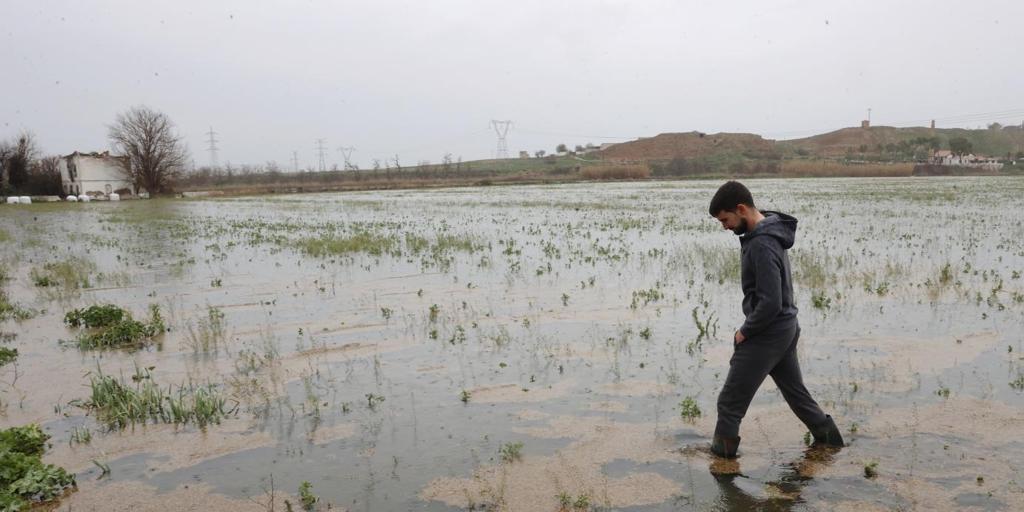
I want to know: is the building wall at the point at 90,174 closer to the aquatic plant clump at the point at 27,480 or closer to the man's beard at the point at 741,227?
the aquatic plant clump at the point at 27,480

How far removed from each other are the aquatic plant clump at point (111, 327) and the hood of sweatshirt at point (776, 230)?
360 inches

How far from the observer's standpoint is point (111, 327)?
10.5m

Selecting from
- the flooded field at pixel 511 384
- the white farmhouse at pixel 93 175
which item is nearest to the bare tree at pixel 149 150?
the white farmhouse at pixel 93 175

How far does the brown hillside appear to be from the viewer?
15112 centimetres

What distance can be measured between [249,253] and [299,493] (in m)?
17.2

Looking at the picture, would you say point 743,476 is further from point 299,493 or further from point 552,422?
point 299,493

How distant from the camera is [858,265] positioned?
15445 mm

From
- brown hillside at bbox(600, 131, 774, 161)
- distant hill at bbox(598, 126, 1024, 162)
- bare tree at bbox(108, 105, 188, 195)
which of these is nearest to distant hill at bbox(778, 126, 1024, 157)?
distant hill at bbox(598, 126, 1024, 162)

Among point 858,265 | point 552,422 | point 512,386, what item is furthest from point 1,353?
point 858,265

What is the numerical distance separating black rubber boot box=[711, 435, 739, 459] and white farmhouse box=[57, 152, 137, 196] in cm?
9478

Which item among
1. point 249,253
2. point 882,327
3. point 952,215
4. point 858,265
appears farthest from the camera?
point 952,215

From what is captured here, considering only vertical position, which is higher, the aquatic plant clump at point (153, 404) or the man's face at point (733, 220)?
the man's face at point (733, 220)

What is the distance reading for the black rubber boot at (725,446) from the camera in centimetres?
559

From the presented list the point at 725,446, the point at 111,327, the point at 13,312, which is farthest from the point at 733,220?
the point at 13,312
